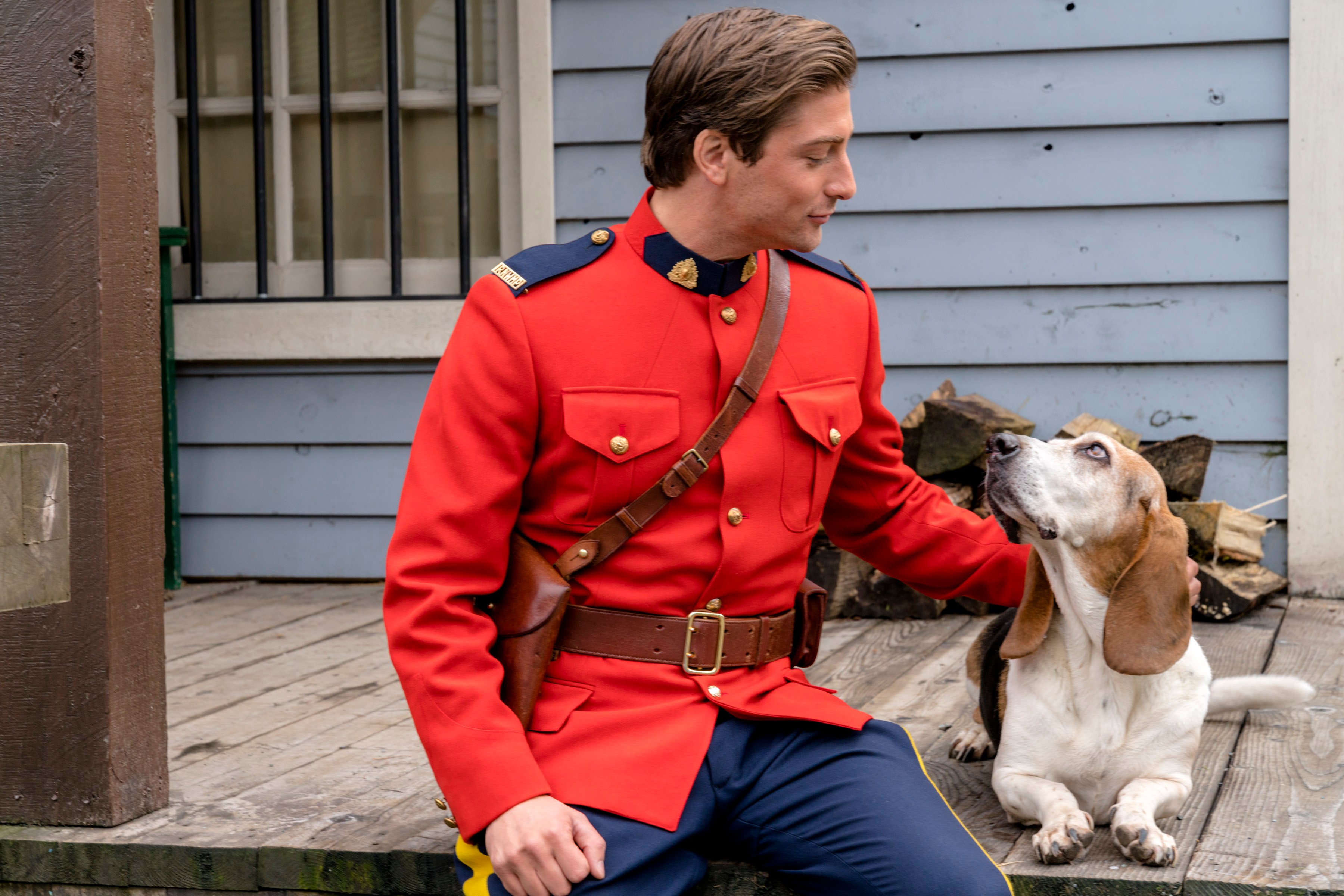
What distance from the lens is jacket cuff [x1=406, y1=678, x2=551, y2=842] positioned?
1643mm

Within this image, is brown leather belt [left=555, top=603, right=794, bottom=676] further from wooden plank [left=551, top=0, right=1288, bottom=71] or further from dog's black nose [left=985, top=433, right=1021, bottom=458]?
wooden plank [left=551, top=0, right=1288, bottom=71]

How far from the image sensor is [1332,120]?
3.90 metres

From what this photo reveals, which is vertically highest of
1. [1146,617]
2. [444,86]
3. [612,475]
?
[444,86]

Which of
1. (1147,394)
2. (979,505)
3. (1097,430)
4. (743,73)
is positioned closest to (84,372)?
(743,73)

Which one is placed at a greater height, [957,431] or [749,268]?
[749,268]

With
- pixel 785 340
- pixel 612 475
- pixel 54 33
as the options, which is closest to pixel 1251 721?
pixel 785 340

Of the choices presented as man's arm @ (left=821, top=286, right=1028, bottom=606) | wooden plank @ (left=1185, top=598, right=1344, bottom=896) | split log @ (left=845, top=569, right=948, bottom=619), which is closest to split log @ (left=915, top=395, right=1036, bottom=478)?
split log @ (left=845, top=569, right=948, bottom=619)

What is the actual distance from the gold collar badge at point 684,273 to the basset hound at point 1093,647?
55 centimetres

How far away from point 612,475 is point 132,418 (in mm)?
889

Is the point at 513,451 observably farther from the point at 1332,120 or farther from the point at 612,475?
the point at 1332,120

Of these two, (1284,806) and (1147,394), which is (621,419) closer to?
(1284,806)

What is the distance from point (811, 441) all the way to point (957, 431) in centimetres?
212

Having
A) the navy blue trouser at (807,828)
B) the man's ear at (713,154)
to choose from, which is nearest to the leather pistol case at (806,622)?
the navy blue trouser at (807,828)

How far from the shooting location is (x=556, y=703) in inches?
71.4
